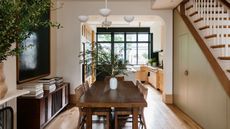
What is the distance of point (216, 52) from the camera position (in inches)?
173

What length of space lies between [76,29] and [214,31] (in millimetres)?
3807

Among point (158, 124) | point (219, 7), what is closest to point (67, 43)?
point (158, 124)

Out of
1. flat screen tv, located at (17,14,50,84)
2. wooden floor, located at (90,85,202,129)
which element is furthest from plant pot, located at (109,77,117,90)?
flat screen tv, located at (17,14,50,84)

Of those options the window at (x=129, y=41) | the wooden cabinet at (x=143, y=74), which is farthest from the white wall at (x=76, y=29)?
the window at (x=129, y=41)

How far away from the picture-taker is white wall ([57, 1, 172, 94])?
278 inches

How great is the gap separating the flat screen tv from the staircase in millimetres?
2885

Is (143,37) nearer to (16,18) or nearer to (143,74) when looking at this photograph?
(143,74)

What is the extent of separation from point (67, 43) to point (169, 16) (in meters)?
2.92

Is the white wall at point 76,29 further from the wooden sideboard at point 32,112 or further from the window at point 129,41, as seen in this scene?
the window at point 129,41

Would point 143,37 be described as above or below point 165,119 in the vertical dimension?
above

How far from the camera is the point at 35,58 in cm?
500

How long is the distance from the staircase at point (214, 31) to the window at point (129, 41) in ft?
25.0

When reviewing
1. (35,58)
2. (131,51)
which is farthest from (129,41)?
(35,58)

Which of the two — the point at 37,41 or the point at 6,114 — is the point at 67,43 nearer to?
the point at 37,41
